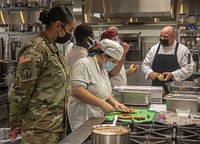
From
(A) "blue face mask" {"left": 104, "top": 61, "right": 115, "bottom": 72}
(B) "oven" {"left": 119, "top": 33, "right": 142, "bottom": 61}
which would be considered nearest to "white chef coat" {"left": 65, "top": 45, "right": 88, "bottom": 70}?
(A) "blue face mask" {"left": 104, "top": 61, "right": 115, "bottom": 72}

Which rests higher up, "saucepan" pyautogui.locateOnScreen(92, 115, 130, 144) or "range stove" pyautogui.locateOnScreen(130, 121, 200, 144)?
"saucepan" pyautogui.locateOnScreen(92, 115, 130, 144)

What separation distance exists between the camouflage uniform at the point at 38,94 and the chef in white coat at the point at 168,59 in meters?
1.89

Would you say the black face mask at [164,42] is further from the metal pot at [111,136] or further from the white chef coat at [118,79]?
the metal pot at [111,136]

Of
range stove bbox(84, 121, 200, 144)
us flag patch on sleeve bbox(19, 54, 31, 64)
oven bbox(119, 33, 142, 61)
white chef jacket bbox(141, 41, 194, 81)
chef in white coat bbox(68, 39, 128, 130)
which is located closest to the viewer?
range stove bbox(84, 121, 200, 144)

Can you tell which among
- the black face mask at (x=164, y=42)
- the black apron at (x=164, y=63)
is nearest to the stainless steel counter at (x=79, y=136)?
the black apron at (x=164, y=63)

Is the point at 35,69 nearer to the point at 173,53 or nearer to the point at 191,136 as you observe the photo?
the point at 191,136

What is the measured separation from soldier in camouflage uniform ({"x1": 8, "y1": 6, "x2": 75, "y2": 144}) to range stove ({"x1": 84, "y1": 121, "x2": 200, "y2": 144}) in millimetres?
538

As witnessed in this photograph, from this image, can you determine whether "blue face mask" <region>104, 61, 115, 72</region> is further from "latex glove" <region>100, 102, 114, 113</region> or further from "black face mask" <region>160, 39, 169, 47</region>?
"black face mask" <region>160, 39, 169, 47</region>

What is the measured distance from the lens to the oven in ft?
19.4

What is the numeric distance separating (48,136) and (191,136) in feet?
3.00

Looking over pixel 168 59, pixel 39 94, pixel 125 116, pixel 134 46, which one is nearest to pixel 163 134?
pixel 125 116

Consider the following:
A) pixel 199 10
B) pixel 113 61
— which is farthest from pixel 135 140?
pixel 199 10

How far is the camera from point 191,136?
1480 millimetres

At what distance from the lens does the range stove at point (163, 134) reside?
1.40 metres
